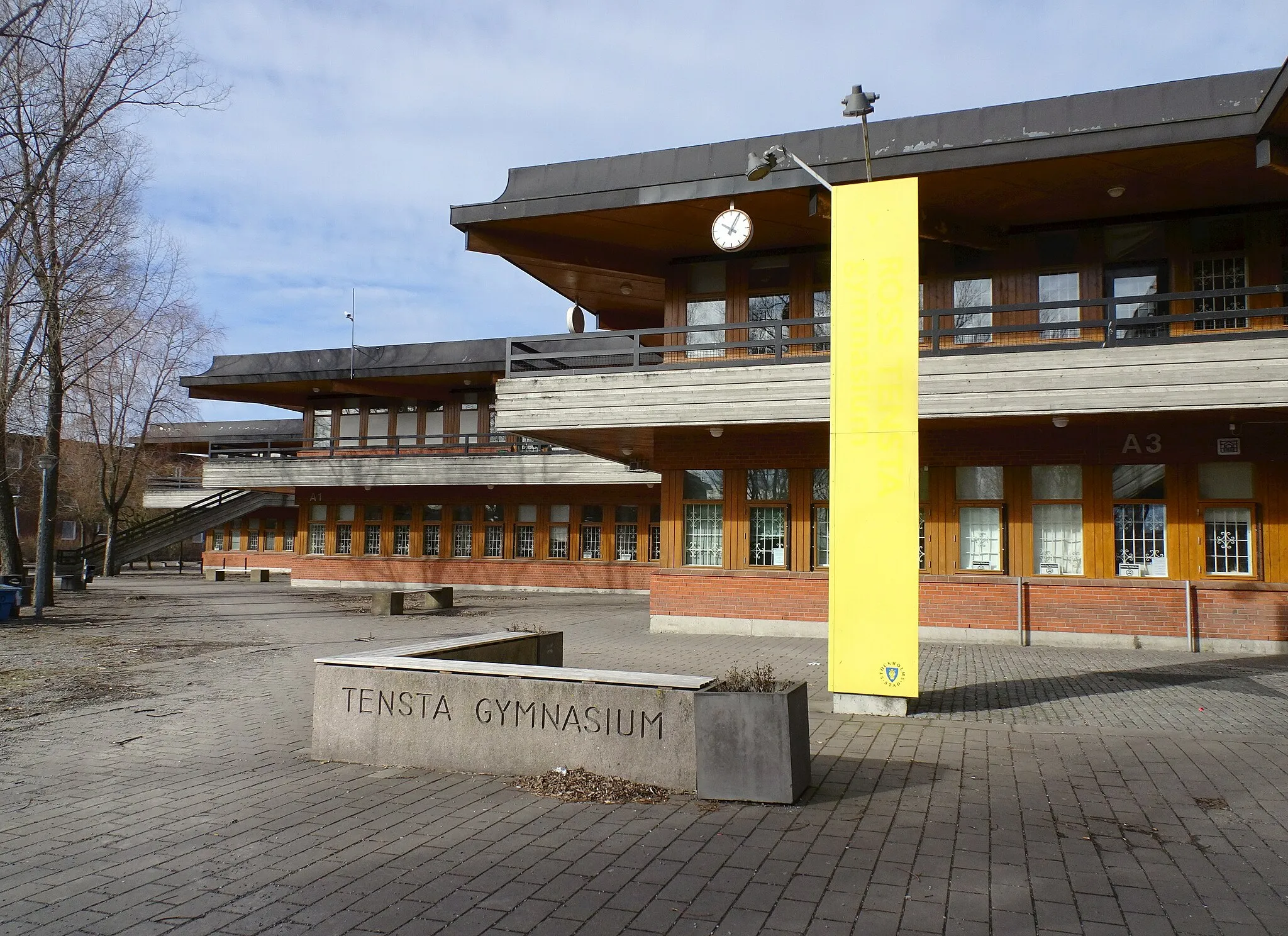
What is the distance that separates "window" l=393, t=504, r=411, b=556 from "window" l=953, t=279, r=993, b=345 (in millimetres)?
24524

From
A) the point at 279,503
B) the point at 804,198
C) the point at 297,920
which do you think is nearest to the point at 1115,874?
the point at 297,920

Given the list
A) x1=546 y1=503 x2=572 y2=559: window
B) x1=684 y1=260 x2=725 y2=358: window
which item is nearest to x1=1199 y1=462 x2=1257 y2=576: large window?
x1=684 y1=260 x2=725 y2=358: window

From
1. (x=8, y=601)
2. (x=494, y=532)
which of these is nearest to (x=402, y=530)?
(x=494, y=532)

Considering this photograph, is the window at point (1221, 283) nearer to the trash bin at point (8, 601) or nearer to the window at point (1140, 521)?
the window at point (1140, 521)

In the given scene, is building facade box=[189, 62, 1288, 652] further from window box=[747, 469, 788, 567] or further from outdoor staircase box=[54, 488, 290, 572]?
outdoor staircase box=[54, 488, 290, 572]

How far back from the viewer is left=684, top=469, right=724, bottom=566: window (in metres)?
18.5

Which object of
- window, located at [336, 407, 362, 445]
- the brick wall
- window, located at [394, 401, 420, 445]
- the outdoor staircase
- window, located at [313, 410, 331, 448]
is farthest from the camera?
the outdoor staircase

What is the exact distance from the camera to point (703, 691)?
6.55 metres

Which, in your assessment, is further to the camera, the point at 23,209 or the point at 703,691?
the point at 23,209

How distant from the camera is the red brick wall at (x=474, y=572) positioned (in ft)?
107

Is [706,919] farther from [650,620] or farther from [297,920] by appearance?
[650,620]

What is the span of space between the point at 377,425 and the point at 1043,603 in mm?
27608

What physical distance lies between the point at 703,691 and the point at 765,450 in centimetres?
1171

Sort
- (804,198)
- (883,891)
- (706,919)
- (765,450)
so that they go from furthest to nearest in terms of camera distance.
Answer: (765,450) < (804,198) < (883,891) < (706,919)
